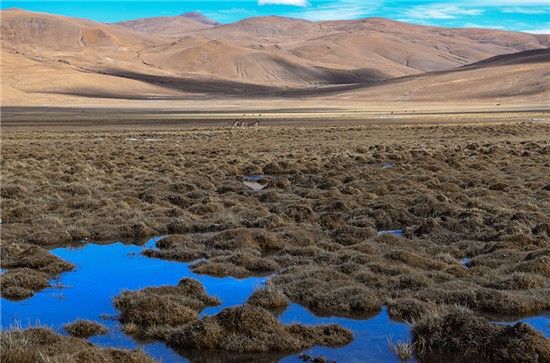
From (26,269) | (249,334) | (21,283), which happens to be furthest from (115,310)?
(26,269)

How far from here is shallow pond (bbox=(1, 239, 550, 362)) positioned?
9.45 metres

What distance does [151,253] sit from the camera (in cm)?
1545

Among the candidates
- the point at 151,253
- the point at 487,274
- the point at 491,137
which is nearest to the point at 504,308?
the point at 487,274

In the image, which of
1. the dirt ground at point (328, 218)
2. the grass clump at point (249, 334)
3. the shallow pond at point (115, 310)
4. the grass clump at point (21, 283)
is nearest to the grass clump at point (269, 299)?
the shallow pond at point (115, 310)

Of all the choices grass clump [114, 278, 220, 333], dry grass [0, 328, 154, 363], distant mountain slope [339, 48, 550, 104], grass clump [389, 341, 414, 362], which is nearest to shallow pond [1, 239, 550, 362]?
grass clump [389, 341, 414, 362]

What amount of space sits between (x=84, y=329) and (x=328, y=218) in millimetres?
9562

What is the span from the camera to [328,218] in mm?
18453

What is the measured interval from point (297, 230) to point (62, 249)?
535cm

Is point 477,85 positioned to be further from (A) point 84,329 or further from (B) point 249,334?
(A) point 84,329

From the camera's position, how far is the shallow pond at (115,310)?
9.45 m

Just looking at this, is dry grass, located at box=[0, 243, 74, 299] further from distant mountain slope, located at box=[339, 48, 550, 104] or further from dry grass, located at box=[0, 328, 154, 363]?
distant mountain slope, located at box=[339, 48, 550, 104]

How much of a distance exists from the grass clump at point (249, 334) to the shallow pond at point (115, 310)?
19 cm

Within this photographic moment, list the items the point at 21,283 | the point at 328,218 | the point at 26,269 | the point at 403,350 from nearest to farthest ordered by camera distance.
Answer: the point at 403,350, the point at 21,283, the point at 26,269, the point at 328,218

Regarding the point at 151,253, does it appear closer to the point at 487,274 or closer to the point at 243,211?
the point at 243,211
